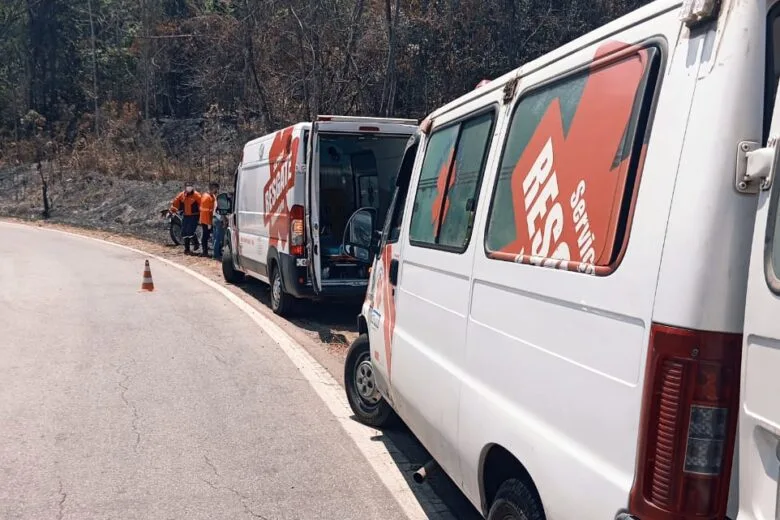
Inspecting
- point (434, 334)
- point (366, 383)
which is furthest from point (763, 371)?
point (366, 383)

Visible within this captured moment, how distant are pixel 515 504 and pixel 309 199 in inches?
249

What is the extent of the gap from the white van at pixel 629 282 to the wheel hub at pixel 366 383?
1975 millimetres

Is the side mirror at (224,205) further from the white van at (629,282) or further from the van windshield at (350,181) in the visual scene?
the white van at (629,282)

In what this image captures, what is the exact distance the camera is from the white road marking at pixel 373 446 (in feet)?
13.4

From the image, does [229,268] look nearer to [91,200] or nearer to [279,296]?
[279,296]

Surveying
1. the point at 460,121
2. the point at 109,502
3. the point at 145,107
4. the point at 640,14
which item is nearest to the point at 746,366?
the point at 640,14

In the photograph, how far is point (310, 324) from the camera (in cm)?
940

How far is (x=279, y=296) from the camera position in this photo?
970cm

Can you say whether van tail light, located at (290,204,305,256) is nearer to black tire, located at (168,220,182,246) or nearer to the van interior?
the van interior

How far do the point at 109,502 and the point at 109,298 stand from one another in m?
7.43

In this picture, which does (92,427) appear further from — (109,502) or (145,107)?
(145,107)

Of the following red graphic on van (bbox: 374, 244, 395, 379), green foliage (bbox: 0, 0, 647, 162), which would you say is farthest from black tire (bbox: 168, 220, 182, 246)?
red graphic on van (bbox: 374, 244, 395, 379)

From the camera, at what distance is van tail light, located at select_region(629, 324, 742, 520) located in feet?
6.04

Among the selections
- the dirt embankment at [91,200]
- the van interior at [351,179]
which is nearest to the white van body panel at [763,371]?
the van interior at [351,179]
